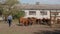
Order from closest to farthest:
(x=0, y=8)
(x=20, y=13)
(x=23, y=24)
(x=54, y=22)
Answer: (x=54, y=22) → (x=23, y=24) → (x=0, y=8) → (x=20, y=13)

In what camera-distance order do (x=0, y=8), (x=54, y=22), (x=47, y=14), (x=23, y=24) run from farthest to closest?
(x=47, y=14) → (x=0, y=8) → (x=23, y=24) → (x=54, y=22)

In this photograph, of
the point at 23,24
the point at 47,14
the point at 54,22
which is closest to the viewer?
the point at 54,22

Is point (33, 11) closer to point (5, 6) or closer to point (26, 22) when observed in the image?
point (5, 6)

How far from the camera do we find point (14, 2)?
47.3 meters

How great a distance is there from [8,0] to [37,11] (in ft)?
33.9

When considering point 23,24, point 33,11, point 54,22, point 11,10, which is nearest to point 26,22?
point 23,24

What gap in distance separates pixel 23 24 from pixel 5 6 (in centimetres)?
1549

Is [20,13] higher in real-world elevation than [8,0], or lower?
lower

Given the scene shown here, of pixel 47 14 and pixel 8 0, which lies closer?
pixel 8 0

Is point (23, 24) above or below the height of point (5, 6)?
below

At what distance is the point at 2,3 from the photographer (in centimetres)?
4584

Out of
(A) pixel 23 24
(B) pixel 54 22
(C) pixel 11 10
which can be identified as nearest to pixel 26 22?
(A) pixel 23 24

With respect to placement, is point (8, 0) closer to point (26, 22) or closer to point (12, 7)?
point (12, 7)

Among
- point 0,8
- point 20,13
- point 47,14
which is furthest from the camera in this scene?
point 47,14
